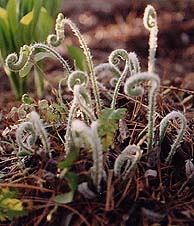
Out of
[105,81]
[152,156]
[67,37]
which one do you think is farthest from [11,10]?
[67,37]

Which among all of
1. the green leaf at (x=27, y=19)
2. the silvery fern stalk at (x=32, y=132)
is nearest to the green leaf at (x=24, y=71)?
the silvery fern stalk at (x=32, y=132)

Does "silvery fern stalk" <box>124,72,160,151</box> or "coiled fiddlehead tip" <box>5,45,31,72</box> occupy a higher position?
"coiled fiddlehead tip" <box>5,45,31,72</box>

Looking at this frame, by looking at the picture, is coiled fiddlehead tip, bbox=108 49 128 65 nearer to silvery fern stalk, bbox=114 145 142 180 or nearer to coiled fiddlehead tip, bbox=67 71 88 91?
coiled fiddlehead tip, bbox=67 71 88 91

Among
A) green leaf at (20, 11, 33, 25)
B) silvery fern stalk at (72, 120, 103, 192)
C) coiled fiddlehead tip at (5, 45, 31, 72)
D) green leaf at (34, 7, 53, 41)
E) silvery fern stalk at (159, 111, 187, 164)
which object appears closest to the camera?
silvery fern stalk at (72, 120, 103, 192)

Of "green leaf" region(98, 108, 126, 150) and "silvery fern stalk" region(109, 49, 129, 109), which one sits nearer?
"green leaf" region(98, 108, 126, 150)

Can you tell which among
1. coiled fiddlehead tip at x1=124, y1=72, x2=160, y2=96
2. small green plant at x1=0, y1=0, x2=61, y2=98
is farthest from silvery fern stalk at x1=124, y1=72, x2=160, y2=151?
small green plant at x1=0, y1=0, x2=61, y2=98

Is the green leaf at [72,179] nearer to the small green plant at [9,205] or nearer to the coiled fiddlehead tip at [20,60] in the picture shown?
the small green plant at [9,205]

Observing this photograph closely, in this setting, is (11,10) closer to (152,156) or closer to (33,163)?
(33,163)
